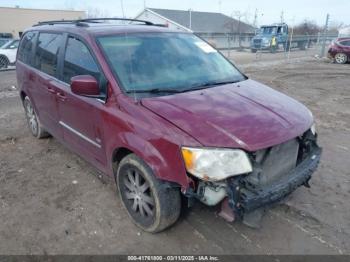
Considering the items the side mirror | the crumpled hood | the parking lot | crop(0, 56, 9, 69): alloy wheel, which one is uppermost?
the side mirror

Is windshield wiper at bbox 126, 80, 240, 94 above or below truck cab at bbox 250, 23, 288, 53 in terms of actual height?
above

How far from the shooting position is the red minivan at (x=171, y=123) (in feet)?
8.32

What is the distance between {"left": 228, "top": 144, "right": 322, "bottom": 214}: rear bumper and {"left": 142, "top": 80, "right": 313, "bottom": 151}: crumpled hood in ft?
1.06

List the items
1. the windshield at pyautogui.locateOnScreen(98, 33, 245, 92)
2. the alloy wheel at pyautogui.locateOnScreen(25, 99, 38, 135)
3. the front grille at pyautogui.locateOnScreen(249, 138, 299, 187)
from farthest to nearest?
the alloy wheel at pyautogui.locateOnScreen(25, 99, 38, 135)
the windshield at pyautogui.locateOnScreen(98, 33, 245, 92)
the front grille at pyautogui.locateOnScreen(249, 138, 299, 187)

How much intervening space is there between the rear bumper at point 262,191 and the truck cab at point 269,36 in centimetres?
3032

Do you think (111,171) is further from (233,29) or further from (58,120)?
(233,29)

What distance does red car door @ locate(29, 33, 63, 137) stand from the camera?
4.18 meters

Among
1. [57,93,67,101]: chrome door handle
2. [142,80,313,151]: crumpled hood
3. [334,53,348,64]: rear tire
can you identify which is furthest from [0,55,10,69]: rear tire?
[334,53,348,64]: rear tire

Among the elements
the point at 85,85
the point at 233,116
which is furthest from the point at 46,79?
the point at 233,116

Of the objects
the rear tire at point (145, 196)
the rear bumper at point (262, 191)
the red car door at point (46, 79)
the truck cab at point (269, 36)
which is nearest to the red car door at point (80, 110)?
the red car door at point (46, 79)

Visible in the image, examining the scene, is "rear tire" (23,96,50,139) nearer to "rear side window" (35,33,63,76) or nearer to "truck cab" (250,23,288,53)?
"rear side window" (35,33,63,76)

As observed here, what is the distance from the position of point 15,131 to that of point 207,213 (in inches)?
174

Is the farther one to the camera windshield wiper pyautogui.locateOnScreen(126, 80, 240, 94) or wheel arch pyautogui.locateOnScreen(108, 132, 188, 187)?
windshield wiper pyautogui.locateOnScreen(126, 80, 240, 94)

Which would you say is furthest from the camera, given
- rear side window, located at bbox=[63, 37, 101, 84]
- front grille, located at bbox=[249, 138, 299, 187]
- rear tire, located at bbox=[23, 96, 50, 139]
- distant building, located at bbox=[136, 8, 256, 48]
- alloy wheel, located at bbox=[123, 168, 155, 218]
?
distant building, located at bbox=[136, 8, 256, 48]
